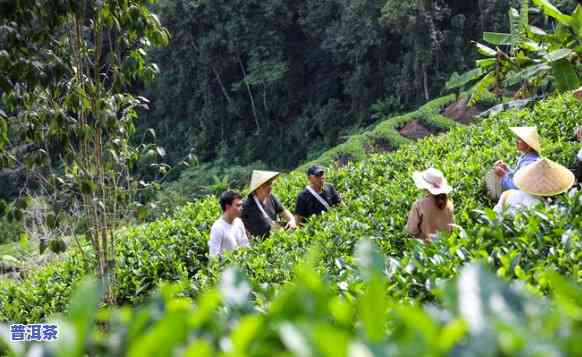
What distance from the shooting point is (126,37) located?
556 cm

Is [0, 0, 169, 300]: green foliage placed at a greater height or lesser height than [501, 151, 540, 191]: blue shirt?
greater

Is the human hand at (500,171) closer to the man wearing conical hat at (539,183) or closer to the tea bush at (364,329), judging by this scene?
the man wearing conical hat at (539,183)

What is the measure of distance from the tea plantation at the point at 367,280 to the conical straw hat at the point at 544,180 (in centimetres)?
23

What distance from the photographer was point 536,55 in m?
12.1

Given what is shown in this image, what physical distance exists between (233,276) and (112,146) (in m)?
4.08

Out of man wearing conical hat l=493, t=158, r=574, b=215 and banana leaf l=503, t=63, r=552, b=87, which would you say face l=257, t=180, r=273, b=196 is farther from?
banana leaf l=503, t=63, r=552, b=87

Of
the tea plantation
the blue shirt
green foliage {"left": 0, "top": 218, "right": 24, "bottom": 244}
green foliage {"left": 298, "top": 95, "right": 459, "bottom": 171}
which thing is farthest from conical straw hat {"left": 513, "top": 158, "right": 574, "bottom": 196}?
green foliage {"left": 0, "top": 218, "right": 24, "bottom": 244}

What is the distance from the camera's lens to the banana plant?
10.8 metres

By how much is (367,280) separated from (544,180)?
11.8 feet

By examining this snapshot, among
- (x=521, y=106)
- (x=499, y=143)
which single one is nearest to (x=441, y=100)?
(x=521, y=106)

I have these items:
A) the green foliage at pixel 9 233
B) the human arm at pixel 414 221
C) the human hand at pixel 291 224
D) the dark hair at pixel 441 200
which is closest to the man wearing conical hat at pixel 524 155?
the dark hair at pixel 441 200

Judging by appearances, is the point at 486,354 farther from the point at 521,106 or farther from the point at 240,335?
the point at 521,106

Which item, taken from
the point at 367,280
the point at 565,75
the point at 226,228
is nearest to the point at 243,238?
the point at 226,228

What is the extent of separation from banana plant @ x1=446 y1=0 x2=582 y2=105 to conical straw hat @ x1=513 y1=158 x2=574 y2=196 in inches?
218
